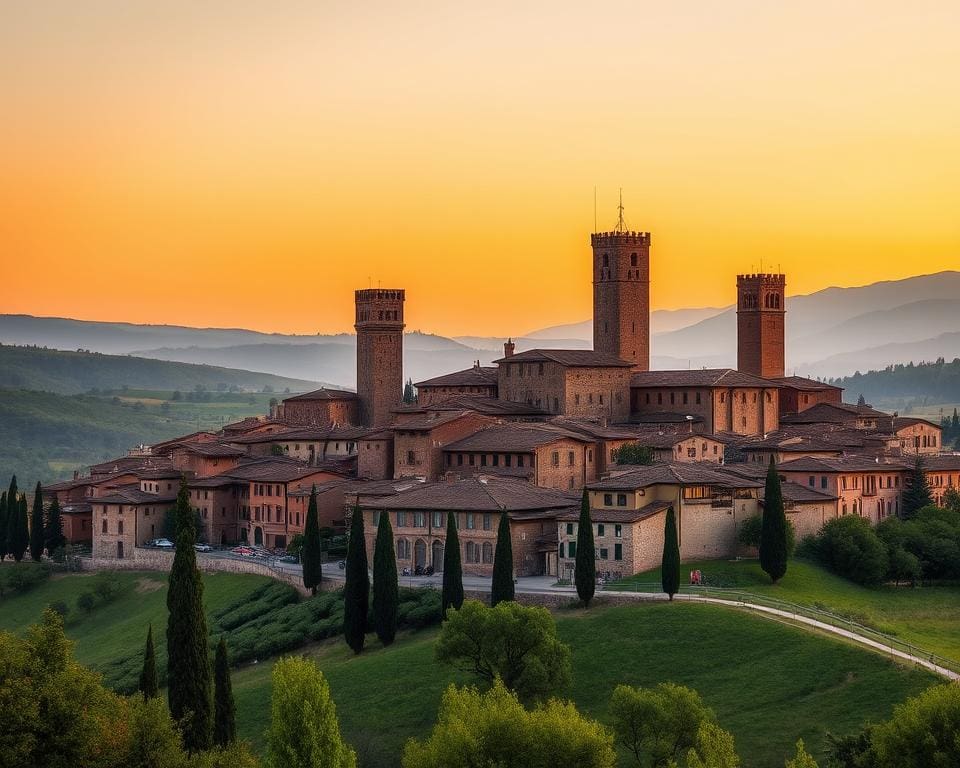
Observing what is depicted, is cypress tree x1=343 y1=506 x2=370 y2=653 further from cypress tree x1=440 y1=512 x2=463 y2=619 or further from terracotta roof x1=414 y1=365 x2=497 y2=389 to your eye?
terracotta roof x1=414 y1=365 x2=497 y2=389

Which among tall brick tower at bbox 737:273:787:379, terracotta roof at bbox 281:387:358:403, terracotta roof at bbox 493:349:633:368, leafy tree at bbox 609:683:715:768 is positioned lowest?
leafy tree at bbox 609:683:715:768

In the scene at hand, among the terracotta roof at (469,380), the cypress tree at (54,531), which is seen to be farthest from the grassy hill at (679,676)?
the terracotta roof at (469,380)

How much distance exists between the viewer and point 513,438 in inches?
3529

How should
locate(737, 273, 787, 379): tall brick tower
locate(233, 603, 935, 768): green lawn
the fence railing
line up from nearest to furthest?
1. locate(233, 603, 935, 768): green lawn
2. the fence railing
3. locate(737, 273, 787, 379): tall brick tower

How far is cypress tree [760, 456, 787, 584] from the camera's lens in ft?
238

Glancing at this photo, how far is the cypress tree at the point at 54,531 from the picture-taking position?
3939 inches

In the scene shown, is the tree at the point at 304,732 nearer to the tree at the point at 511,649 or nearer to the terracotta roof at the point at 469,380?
the tree at the point at 511,649

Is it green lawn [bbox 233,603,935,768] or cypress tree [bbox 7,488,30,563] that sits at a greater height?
cypress tree [bbox 7,488,30,563]

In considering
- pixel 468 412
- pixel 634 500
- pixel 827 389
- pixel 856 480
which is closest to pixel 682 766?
pixel 634 500

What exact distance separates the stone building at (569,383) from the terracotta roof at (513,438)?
8.54 metres

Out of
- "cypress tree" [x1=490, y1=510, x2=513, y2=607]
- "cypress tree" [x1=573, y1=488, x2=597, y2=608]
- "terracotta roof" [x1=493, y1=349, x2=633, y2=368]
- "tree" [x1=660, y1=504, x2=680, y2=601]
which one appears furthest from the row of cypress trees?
→ "tree" [x1=660, y1=504, x2=680, y2=601]

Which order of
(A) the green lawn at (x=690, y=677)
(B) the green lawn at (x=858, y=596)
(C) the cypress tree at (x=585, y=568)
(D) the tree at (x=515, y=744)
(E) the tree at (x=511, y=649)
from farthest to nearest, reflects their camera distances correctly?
1. (B) the green lawn at (x=858, y=596)
2. (C) the cypress tree at (x=585, y=568)
3. (E) the tree at (x=511, y=649)
4. (A) the green lawn at (x=690, y=677)
5. (D) the tree at (x=515, y=744)

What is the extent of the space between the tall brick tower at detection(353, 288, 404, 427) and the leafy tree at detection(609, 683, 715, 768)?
61.6 meters

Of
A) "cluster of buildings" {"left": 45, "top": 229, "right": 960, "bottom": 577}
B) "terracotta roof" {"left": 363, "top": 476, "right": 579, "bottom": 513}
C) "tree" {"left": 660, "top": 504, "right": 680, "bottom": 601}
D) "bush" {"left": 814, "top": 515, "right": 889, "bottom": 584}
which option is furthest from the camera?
"terracotta roof" {"left": 363, "top": 476, "right": 579, "bottom": 513}
